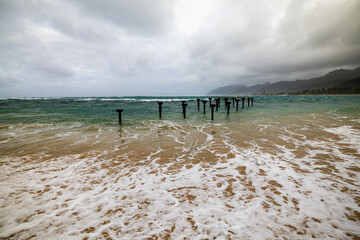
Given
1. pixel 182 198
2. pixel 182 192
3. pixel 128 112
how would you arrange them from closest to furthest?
1. pixel 182 198
2. pixel 182 192
3. pixel 128 112

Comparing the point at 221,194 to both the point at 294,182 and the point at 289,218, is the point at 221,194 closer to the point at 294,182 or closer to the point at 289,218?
the point at 289,218

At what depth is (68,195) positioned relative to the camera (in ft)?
11.5

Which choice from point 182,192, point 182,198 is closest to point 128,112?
point 182,192

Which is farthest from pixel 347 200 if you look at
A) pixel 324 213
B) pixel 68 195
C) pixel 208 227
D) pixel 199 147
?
pixel 68 195

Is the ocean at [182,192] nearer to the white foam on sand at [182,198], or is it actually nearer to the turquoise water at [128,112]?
the white foam on sand at [182,198]

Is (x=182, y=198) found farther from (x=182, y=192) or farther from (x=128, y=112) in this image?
(x=128, y=112)

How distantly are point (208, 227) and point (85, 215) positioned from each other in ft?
7.96

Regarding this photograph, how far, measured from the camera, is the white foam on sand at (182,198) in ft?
8.42

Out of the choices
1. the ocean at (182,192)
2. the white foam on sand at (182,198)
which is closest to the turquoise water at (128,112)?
the ocean at (182,192)

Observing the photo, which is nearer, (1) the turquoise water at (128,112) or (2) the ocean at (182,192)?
(2) the ocean at (182,192)

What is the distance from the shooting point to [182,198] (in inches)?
132

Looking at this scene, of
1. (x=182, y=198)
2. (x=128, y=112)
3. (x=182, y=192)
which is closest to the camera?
(x=182, y=198)

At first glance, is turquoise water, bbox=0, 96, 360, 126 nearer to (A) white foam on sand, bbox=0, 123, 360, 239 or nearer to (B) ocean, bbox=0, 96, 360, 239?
(B) ocean, bbox=0, 96, 360, 239

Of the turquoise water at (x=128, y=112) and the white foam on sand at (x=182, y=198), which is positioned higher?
the turquoise water at (x=128, y=112)
